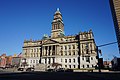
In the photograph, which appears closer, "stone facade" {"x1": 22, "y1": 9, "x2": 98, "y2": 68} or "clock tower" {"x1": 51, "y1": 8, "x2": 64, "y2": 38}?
"stone facade" {"x1": 22, "y1": 9, "x2": 98, "y2": 68}

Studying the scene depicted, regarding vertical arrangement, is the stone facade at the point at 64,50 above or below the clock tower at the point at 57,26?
below

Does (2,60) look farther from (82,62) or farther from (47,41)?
(82,62)

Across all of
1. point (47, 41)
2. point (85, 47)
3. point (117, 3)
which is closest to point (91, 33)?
point (85, 47)

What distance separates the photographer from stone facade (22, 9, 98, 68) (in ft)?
248

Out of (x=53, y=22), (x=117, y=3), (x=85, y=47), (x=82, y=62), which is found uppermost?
(x=117, y=3)

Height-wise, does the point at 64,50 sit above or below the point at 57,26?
below

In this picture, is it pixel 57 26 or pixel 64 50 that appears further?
pixel 57 26

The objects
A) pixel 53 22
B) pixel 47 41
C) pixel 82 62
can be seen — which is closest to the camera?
pixel 82 62

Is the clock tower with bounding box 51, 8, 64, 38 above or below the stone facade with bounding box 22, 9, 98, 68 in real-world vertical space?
above

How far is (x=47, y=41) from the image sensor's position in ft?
287

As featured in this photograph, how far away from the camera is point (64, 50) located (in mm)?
83250

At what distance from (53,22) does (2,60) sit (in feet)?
268

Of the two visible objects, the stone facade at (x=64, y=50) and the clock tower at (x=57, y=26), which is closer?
the stone facade at (x=64, y=50)

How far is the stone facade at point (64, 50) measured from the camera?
75.6 metres
